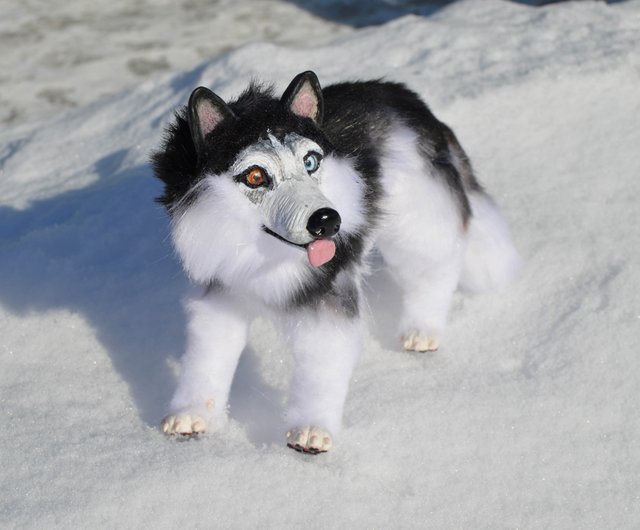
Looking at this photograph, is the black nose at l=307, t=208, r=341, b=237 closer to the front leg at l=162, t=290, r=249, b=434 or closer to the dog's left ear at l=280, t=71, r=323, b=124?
the dog's left ear at l=280, t=71, r=323, b=124

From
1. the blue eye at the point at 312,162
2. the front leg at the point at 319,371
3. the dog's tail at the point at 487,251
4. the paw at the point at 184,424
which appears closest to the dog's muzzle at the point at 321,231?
the blue eye at the point at 312,162

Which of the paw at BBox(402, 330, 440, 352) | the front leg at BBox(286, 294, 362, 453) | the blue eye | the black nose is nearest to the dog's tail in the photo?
the paw at BBox(402, 330, 440, 352)

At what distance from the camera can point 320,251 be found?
2711 mm

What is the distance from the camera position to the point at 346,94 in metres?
3.39

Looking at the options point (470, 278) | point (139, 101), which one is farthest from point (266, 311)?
point (139, 101)

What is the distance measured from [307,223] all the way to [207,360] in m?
0.79

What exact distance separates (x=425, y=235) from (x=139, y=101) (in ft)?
9.38

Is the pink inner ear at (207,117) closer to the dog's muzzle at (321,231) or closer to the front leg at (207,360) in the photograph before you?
the dog's muzzle at (321,231)

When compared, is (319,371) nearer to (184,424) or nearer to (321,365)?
(321,365)

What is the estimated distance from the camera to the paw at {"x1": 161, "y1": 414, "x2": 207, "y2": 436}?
315 centimetres

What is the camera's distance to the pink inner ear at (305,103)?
288 cm

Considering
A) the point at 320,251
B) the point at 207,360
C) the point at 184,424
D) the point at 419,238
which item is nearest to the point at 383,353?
the point at 419,238

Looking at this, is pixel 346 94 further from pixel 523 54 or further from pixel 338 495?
pixel 523 54

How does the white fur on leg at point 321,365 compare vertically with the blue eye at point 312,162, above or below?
below
